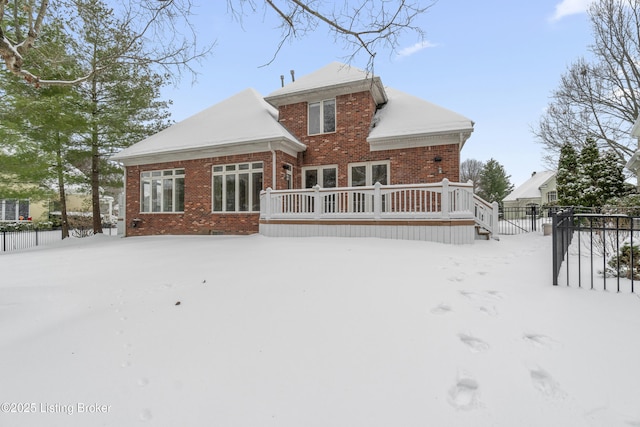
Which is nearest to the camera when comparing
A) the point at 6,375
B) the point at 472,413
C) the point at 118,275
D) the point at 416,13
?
the point at 472,413

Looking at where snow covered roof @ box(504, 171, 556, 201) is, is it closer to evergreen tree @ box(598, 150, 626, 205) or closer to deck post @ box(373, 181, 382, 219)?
evergreen tree @ box(598, 150, 626, 205)

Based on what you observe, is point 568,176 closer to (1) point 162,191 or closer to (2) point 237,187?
(2) point 237,187

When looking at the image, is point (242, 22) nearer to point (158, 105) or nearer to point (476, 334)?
point (476, 334)

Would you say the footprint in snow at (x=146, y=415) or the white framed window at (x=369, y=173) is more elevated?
the white framed window at (x=369, y=173)

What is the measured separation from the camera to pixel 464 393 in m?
2.30

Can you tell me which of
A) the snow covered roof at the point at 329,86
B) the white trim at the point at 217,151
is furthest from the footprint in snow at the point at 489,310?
the snow covered roof at the point at 329,86

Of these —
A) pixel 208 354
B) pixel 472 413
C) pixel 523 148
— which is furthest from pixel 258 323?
pixel 523 148

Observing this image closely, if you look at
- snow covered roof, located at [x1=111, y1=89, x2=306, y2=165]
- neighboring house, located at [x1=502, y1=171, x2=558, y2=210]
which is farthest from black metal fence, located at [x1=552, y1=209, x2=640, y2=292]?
neighboring house, located at [x1=502, y1=171, x2=558, y2=210]

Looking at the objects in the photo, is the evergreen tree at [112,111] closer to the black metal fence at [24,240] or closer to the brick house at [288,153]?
the black metal fence at [24,240]

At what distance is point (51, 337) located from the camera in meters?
3.40

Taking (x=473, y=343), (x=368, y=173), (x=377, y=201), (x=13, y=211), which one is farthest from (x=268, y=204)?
(x=13, y=211)

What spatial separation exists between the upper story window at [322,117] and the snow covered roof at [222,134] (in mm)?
1002

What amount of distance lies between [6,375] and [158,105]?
17.2 metres

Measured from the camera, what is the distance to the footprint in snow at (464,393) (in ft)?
7.21
